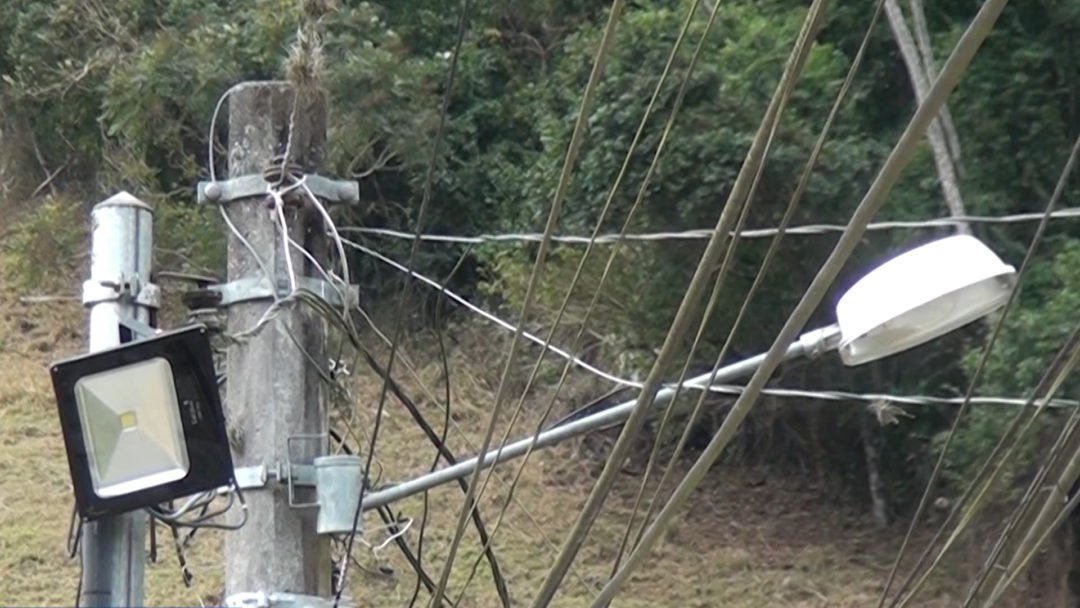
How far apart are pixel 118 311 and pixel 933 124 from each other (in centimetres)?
603

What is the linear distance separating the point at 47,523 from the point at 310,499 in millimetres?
5847

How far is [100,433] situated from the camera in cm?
306

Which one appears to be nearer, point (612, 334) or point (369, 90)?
point (612, 334)

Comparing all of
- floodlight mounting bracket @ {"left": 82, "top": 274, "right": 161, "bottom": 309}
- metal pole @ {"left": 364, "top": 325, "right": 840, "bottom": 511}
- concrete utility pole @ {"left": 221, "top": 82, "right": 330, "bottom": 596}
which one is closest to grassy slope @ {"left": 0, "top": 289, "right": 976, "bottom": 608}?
metal pole @ {"left": 364, "top": 325, "right": 840, "bottom": 511}

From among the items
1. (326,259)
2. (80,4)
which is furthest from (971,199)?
(80,4)

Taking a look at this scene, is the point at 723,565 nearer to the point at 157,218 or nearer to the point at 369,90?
the point at 369,90

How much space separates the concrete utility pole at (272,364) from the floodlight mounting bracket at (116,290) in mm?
917

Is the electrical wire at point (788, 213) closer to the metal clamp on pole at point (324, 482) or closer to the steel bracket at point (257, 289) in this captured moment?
the metal clamp on pole at point (324, 482)

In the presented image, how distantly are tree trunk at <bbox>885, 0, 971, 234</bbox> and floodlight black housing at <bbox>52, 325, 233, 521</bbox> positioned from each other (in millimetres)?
5994

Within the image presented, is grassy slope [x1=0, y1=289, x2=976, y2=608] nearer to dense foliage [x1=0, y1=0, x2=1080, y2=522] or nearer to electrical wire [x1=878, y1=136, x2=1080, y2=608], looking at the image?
dense foliage [x1=0, y1=0, x2=1080, y2=522]

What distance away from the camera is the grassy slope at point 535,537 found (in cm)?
911

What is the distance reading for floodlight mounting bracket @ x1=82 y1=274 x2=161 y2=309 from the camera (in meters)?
3.33

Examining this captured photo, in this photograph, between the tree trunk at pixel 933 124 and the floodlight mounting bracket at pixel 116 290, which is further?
the tree trunk at pixel 933 124

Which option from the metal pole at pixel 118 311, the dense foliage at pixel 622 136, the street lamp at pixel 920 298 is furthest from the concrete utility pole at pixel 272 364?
the dense foliage at pixel 622 136
